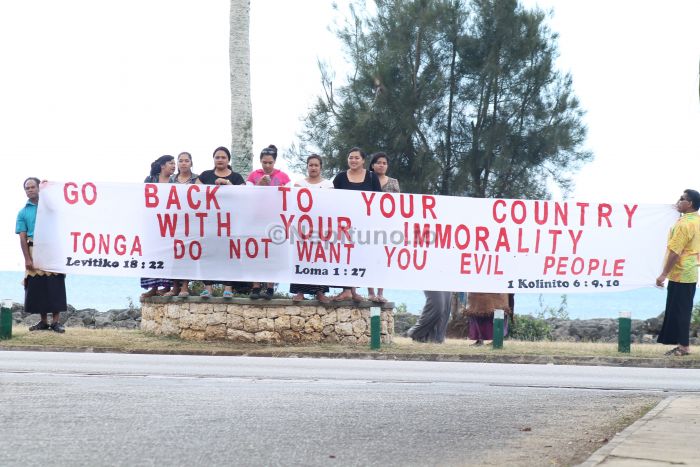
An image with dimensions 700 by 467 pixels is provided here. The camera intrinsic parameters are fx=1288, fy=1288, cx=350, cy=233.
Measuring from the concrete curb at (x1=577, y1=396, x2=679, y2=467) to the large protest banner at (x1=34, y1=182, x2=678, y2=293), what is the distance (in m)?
8.47

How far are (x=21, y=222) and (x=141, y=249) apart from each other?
6.17 ft

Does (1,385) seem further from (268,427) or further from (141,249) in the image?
(141,249)

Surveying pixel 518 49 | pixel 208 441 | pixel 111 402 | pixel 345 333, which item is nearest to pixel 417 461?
pixel 208 441

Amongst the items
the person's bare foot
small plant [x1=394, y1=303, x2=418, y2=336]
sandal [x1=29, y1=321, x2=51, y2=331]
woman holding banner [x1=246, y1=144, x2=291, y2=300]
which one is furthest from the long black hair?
small plant [x1=394, y1=303, x2=418, y2=336]

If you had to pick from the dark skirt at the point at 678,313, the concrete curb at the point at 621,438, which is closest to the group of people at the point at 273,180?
the dark skirt at the point at 678,313

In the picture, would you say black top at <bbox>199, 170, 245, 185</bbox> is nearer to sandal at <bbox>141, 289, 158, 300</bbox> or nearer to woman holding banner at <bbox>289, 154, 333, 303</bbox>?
woman holding banner at <bbox>289, 154, 333, 303</bbox>

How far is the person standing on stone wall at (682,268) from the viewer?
699 inches

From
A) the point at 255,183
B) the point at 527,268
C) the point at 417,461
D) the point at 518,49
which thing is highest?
the point at 518,49

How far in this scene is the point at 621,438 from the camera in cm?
880

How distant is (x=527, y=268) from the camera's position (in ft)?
64.5

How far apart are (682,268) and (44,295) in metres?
9.29

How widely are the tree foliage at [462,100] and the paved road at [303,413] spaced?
57.5 ft

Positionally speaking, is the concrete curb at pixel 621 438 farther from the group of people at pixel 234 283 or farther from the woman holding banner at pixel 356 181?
the woman holding banner at pixel 356 181

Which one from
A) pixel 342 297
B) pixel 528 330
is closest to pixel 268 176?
pixel 342 297
